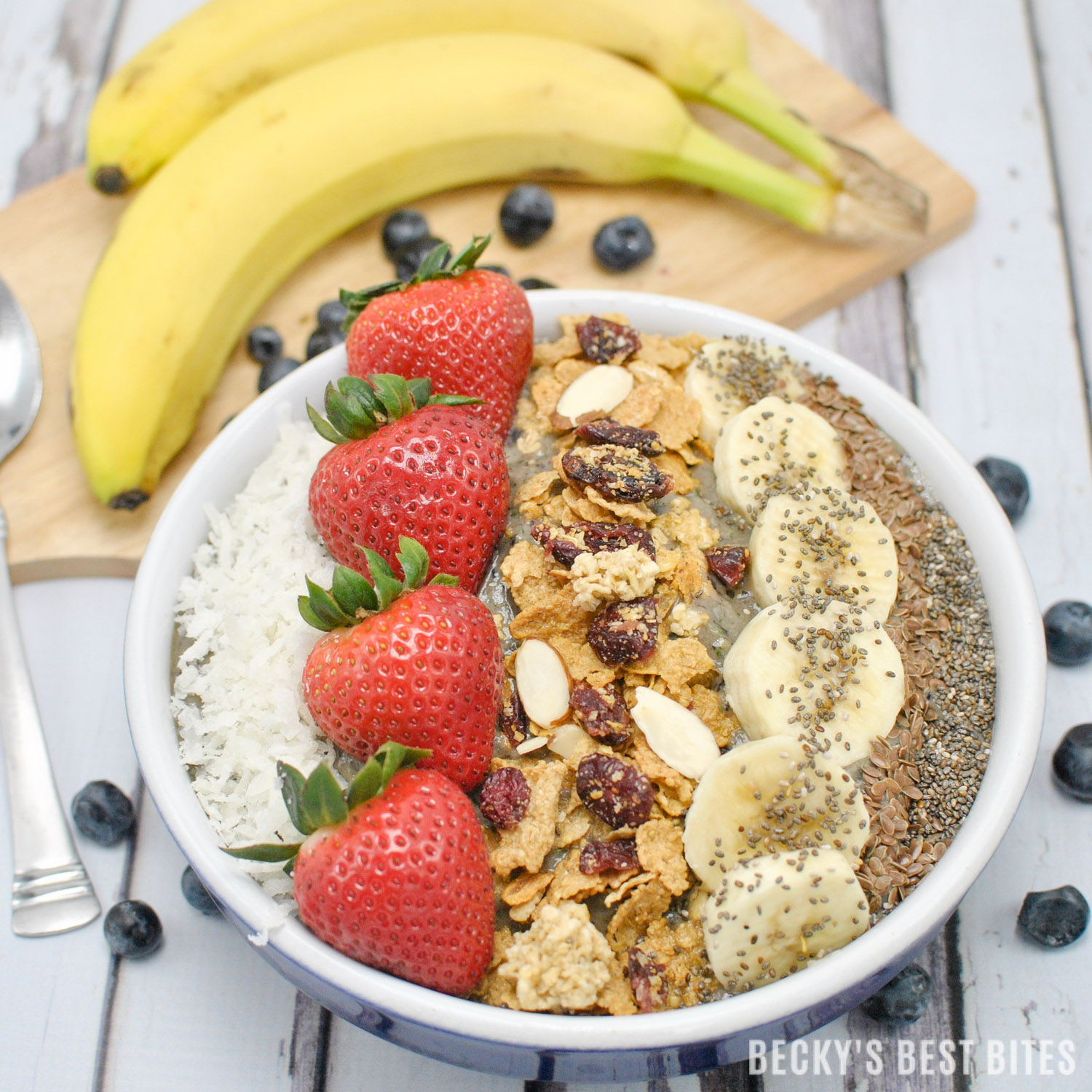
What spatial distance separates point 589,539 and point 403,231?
1007 mm

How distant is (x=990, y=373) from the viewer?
76.9 inches

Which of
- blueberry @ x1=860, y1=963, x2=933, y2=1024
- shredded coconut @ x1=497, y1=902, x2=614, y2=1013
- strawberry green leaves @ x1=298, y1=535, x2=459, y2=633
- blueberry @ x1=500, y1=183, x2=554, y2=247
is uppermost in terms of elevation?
blueberry @ x1=500, y1=183, x2=554, y2=247

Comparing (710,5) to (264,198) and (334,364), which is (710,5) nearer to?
(264,198)

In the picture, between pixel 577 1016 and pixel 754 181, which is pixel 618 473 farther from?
pixel 754 181

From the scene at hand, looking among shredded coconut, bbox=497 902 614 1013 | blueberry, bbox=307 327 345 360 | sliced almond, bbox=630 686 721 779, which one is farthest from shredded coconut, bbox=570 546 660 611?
blueberry, bbox=307 327 345 360

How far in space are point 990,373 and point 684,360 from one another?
0.83 m

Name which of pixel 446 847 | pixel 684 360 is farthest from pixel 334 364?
pixel 446 847

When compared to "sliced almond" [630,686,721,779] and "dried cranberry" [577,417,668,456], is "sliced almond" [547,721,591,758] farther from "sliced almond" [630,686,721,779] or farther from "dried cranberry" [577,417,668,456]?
"dried cranberry" [577,417,668,456]

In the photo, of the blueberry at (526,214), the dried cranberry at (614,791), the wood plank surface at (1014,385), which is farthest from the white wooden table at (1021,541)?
the blueberry at (526,214)

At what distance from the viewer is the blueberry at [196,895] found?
1423 millimetres

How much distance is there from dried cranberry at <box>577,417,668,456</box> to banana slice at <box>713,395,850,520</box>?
0.09 meters

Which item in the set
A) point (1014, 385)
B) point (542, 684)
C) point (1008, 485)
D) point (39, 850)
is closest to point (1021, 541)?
point (1008, 485)

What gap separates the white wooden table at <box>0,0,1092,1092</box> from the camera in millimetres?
1372

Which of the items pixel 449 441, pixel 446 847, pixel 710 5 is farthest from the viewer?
pixel 710 5
